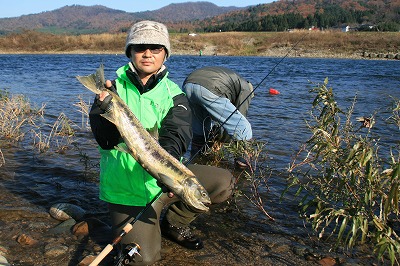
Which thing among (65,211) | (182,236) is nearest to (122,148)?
(182,236)

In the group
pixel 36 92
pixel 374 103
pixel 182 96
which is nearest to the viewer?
pixel 182 96

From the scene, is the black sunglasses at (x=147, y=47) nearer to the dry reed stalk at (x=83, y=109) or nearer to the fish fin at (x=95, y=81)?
the fish fin at (x=95, y=81)

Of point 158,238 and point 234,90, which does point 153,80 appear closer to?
point 158,238

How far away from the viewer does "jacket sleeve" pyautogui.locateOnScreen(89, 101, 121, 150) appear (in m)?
3.62

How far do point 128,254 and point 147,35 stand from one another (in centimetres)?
201

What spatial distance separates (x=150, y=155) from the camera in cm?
341

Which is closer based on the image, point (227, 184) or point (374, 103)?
point (227, 184)

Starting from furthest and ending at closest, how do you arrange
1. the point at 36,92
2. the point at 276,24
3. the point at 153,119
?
the point at 276,24, the point at 36,92, the point at 153,119

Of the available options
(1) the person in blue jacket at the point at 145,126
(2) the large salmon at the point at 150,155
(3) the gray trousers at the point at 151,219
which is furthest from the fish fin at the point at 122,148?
(3) the gray trousers at the point at 151,219

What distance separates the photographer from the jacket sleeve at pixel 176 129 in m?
3.92

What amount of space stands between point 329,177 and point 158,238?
1.77 m

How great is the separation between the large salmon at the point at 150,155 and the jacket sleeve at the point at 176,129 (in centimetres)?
45

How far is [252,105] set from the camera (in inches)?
555

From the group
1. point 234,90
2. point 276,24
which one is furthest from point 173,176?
point 276,24
